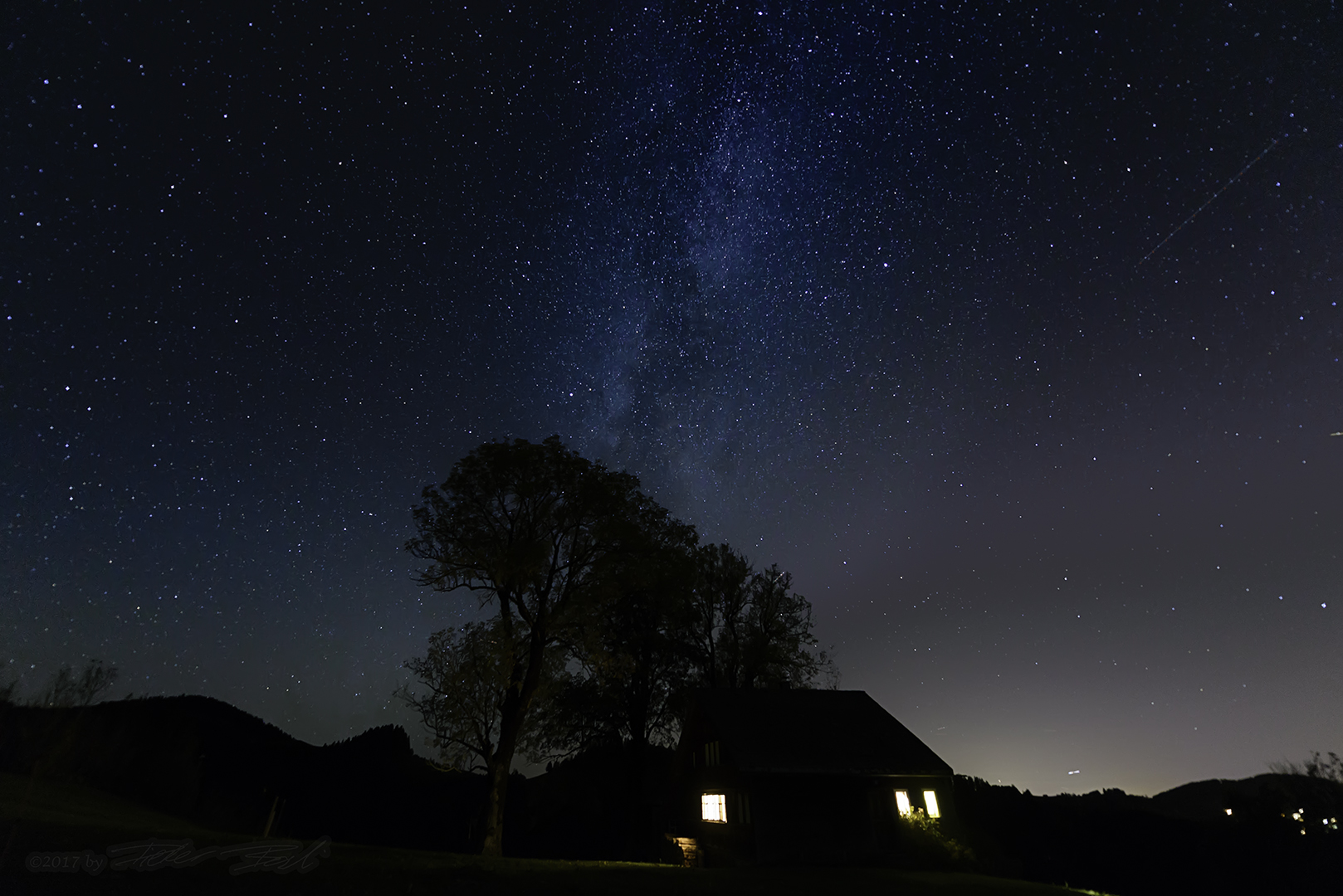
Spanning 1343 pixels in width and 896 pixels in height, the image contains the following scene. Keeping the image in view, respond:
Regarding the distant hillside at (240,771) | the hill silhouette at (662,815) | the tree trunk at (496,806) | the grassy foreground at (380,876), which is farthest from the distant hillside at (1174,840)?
the distant hillside at (240,771)

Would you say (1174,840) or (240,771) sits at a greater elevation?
(240,771)

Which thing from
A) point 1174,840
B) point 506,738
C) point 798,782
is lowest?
point 1174,840

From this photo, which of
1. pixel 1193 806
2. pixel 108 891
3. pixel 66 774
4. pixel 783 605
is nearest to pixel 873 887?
pixel 108 891

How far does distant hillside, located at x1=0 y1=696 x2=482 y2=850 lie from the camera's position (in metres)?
49.5

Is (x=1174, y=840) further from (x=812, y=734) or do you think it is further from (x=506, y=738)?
(x=506, y=738)

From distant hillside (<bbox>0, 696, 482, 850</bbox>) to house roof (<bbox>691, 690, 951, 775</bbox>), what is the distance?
28178 mm

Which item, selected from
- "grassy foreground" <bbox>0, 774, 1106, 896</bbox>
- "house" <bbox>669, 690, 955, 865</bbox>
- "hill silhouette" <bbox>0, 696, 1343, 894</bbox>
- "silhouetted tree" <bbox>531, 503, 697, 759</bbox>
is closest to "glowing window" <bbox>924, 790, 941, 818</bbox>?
"house" <bbox>669, 690, 955, 865</bbox>

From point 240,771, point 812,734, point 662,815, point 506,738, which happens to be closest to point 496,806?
point 506,738

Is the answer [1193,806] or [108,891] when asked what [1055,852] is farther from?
[1193,806]

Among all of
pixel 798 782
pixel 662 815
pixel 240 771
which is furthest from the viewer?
pixel 240 771

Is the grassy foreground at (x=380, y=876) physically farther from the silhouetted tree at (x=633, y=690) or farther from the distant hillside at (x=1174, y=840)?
the distant hillside at (x=1174, y=840)

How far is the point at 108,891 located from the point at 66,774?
5310 cm

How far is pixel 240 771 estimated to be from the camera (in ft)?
280

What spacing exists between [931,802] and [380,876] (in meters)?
24.8
